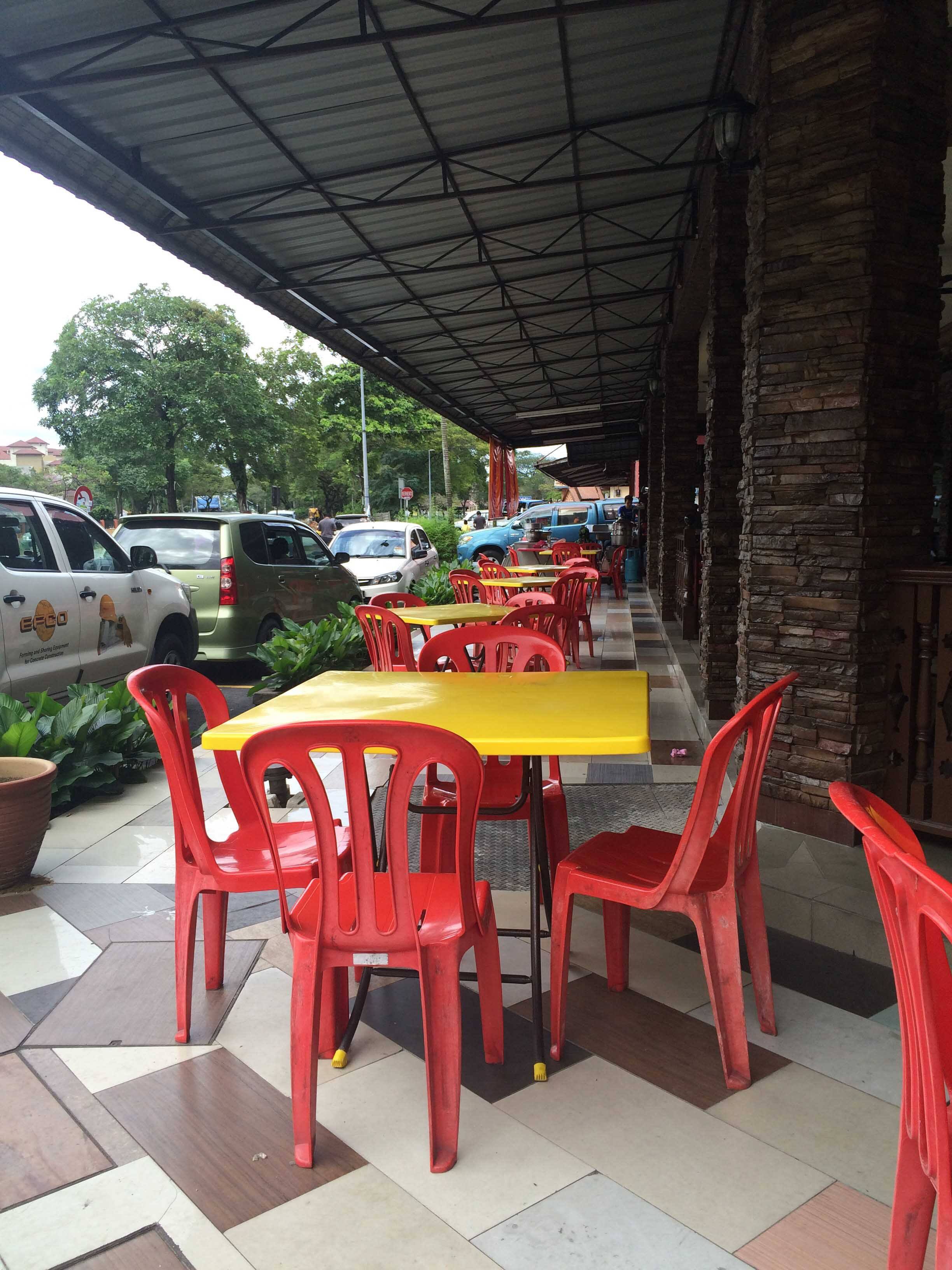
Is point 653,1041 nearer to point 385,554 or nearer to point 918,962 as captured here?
point 918,962

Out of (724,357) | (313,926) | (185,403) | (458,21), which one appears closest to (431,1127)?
(313,926)

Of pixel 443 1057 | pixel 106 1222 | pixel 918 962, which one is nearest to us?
pixel 918 962

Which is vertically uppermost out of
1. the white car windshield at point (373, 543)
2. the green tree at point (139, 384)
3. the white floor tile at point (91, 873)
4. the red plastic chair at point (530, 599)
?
the green tree at point (139, 384)

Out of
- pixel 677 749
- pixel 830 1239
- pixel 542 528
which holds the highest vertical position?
pixel 542 528

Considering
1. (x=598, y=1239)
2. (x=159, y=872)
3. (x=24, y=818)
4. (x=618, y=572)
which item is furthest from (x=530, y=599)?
(x=618, y=572)

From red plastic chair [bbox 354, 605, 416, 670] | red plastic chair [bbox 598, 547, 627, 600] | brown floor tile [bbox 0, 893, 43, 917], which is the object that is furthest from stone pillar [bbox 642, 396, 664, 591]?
brown floor tile [bbox 0, 893, 43, 917]

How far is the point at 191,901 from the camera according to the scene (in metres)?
2.71

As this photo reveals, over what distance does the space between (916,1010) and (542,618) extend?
178 inches

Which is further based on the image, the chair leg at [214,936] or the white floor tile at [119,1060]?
the chair leg at [214,936]

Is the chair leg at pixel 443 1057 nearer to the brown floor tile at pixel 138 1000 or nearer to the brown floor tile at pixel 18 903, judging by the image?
the brown floor tile at pixel 138 1000

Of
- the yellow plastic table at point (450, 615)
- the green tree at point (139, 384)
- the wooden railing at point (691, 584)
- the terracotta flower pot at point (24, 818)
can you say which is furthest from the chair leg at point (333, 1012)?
the green tree at point (139, 384)

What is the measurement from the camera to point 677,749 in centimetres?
590

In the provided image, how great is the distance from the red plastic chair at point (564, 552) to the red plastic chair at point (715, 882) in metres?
10.2

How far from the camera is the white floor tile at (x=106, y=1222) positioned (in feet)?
6.32
